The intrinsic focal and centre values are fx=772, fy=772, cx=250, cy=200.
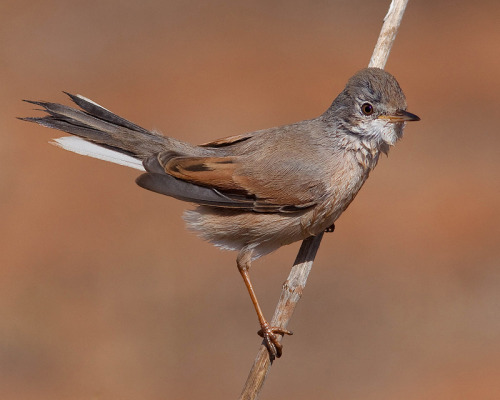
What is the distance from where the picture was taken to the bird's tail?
17.9 feet

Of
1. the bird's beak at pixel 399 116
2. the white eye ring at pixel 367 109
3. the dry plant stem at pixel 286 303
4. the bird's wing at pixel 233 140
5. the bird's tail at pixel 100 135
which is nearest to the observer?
the dry plant stem at pixel 286 303

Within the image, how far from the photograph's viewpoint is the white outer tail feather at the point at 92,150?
5406 mm

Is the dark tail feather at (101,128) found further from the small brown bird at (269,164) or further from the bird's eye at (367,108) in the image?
the bird's eye at (367,108)

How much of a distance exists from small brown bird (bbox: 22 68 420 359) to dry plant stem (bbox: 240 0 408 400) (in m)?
0.11

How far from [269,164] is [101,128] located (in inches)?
48.9

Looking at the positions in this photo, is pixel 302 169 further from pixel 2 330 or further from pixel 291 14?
pixel 291 14

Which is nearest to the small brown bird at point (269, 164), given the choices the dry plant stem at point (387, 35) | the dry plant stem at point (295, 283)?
the dry plant stem at point (295, 283)

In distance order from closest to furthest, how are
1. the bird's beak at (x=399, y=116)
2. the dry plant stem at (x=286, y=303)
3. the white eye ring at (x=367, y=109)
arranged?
1. the dry plant stem at (x=286, y=303)
2. the bird's beak at (x=399, y=116)
3. the white eye ring at (x=367, y=109)

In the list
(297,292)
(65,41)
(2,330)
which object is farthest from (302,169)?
(65,41)

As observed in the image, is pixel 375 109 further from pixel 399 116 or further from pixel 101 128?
pixel 101 128

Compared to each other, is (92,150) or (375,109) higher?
(375,109)

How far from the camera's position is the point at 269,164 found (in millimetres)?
5551

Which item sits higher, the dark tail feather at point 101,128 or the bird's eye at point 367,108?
the bird's eye at point 367,108

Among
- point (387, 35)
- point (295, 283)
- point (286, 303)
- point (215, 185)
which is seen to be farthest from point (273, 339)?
point (387, 35)
